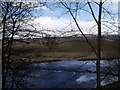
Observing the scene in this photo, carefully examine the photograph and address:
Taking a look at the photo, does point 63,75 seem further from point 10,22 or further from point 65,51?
point 10,22

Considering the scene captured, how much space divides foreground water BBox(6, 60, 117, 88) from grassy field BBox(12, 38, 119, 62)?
2.6 inches

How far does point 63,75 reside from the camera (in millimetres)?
2209

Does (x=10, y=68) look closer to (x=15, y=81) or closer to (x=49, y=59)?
(x=15, y=81)

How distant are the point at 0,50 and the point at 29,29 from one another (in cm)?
38

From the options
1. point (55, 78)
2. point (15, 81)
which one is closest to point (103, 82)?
point (55, 78)

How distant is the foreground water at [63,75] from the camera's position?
2189 mm

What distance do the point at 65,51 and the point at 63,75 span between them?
0.85ft

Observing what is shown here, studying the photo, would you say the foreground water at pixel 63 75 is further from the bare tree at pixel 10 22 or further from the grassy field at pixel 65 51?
the bare tree at pixel 10 22

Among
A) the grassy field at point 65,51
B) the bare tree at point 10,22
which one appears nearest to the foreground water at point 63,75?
the grassy field at point 65,51

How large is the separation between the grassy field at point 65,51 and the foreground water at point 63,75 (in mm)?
65

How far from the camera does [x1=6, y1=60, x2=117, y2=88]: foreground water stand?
2189 mm

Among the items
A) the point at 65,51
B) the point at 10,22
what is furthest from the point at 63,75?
the point at 10,22

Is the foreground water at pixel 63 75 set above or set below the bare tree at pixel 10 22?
below

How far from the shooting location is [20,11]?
2.27 m
